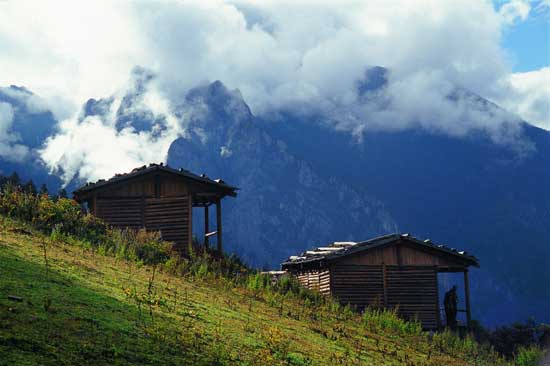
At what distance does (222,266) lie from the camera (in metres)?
25.5

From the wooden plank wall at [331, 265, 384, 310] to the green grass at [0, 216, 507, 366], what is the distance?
410 inches

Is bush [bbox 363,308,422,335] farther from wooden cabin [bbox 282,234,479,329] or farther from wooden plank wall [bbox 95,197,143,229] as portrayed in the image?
wooden plank wall [bbox 95,197,143,229]

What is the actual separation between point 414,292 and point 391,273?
145cm

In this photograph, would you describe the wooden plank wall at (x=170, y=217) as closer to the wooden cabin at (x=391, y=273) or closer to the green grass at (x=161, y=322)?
the wooden cabin at (x=391, y=273)

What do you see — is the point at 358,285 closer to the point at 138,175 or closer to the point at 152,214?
the point at 152,214

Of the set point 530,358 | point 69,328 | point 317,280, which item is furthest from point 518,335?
point 69,328

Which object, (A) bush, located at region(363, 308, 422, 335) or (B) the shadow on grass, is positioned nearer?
(B) the shadow on grass

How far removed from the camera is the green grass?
969 centimetres

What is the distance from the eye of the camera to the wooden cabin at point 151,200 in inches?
1222

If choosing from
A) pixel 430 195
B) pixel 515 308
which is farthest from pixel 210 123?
pixel 515 308

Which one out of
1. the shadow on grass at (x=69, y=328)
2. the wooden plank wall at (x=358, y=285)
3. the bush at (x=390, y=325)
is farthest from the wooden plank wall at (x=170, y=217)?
the shadow on grass at (x=69, y=328)

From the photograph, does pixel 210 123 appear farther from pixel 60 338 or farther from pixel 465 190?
pixel 60 338

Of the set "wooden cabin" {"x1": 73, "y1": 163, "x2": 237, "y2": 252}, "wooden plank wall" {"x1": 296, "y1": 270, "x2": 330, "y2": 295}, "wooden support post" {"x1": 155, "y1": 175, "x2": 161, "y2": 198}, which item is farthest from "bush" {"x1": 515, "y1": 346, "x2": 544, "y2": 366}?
"wooden support post" {"x1": 155, "y1": 175, "x2": 161, "y2": 198}

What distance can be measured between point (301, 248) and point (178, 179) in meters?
146
